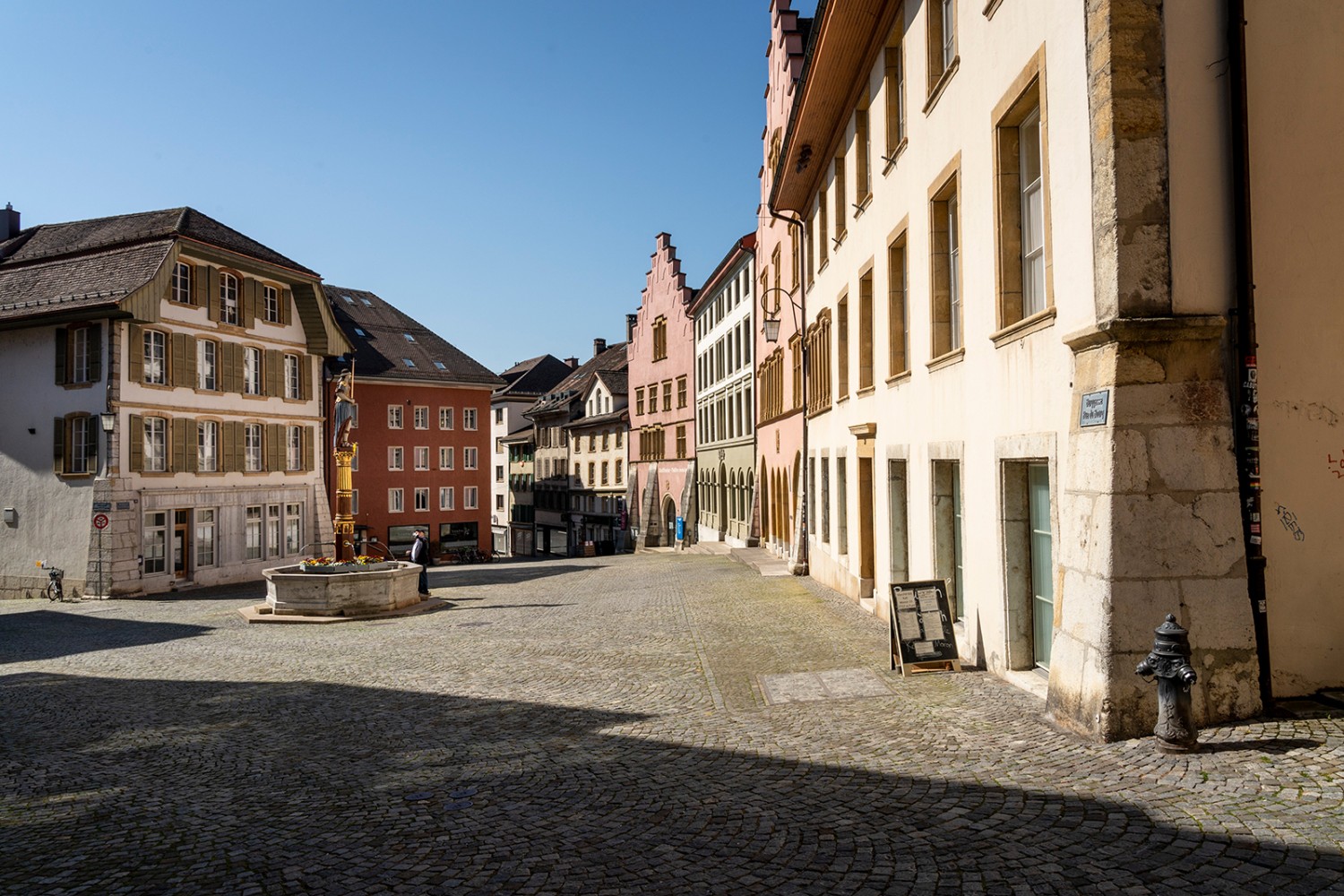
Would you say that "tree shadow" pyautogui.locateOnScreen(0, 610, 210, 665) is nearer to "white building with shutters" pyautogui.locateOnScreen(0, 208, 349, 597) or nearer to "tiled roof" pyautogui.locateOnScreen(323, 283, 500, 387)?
"white building with shutters" pyautogui.locateOnScreen(0, 208, 349, 597)

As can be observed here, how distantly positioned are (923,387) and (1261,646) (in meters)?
6.51

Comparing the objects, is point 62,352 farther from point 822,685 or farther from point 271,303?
point 822,685

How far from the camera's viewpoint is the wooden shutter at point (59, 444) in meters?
29.1

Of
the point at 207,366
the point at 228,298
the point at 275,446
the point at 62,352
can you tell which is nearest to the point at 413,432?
the point at 275,446

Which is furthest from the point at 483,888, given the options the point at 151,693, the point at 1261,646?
the point at 151,693

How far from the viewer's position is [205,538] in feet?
105

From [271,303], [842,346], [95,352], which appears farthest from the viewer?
[271,303]

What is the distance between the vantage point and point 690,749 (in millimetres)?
7922

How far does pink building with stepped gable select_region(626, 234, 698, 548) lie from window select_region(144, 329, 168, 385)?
26.7m

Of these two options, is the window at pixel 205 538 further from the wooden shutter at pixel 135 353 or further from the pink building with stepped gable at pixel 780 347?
the pink building with stepped gable at pixel 780 347

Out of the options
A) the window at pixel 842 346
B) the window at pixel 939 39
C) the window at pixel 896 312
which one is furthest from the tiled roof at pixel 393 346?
the window at pixel 939 39

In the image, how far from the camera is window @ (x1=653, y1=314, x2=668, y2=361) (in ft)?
187

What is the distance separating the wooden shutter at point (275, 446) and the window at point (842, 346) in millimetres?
23553

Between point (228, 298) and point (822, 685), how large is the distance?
30110mm
